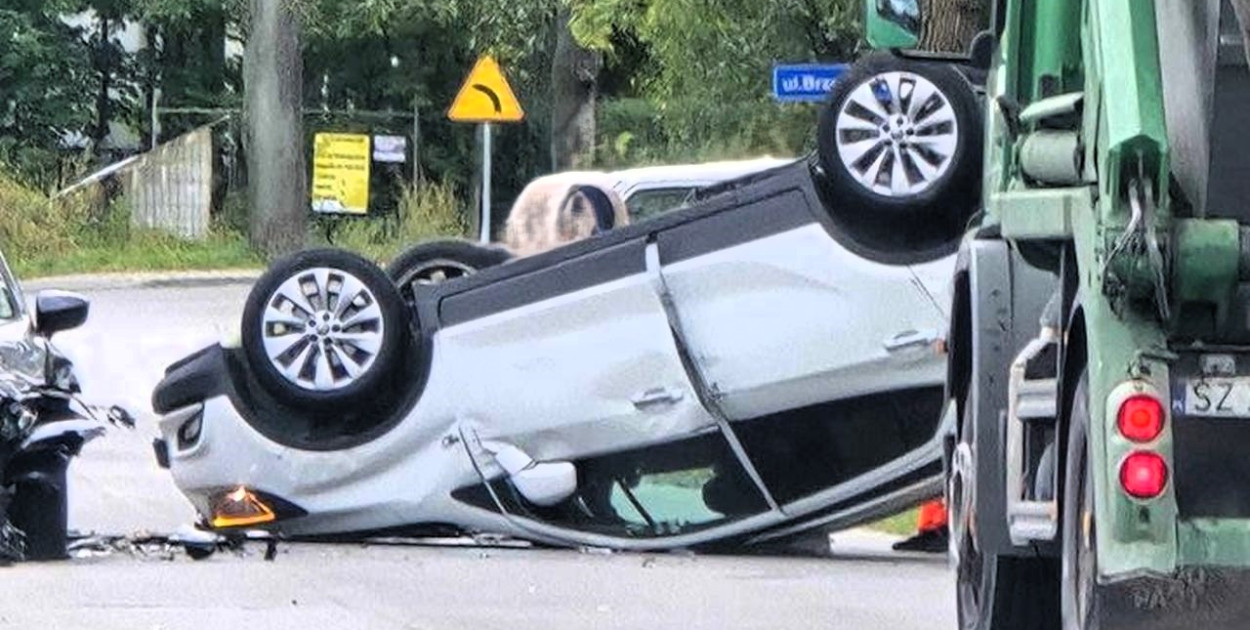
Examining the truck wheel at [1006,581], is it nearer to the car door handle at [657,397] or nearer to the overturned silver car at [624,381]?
the overturned silver car at [624,381]

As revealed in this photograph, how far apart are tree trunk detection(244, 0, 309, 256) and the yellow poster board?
2.93ft

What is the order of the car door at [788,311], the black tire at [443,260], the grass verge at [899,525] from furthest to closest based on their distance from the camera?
the grass verge at [899,525]
the black tire at [443,260]
the car door at [788,311]

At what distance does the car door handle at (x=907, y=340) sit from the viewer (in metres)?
13.9

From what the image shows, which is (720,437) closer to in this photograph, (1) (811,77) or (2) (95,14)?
(1) (811,77)

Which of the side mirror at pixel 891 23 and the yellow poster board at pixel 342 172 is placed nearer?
the side mirror at pixel 891 23

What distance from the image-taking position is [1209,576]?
7387mm

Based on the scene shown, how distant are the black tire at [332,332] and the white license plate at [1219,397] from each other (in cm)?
731

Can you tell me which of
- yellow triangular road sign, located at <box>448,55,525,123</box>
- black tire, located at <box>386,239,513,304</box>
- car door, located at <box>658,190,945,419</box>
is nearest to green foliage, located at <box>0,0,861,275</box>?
yellow triangular road sign, located at <box>448,55,525,123</box>

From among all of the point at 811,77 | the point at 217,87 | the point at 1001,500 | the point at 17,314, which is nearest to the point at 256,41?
the point at 217,87

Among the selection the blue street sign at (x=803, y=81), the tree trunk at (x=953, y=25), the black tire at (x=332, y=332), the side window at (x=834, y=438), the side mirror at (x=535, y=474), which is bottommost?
the side mirror at (x=535, y=474)

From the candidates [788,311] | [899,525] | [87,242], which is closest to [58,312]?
[788,311]

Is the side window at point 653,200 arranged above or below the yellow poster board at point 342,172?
above

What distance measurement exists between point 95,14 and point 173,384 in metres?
34.6

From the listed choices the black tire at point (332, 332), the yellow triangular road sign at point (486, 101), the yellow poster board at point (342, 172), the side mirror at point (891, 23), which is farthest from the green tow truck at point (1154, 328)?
the yellow poster board at point (342, 172)
